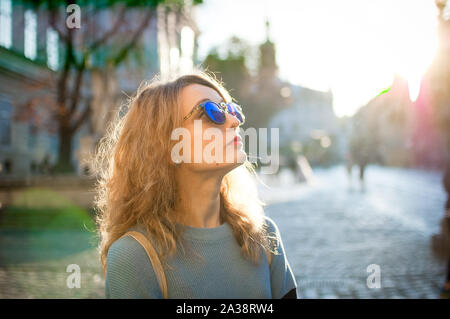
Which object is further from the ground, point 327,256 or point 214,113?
point 214,113

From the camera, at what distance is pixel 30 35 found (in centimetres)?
1853

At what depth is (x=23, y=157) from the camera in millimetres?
23938

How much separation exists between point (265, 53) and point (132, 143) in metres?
43.5

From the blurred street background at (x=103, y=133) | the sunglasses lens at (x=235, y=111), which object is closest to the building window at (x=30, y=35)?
the blurred street background at (x=103, y=133)

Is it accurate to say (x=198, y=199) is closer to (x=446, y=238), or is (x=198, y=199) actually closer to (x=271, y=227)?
(x=271, y=227)

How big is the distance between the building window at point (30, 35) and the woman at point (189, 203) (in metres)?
17.3

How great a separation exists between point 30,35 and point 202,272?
19.5 m

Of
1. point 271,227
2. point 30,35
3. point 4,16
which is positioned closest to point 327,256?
point 271,227

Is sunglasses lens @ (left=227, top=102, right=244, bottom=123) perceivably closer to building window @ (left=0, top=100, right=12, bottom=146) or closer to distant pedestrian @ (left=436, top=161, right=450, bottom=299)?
distant pedestrian @ (left=436, top=161, right=450, bottom=299)

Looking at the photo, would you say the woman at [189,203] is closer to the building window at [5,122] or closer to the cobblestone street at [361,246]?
the cobblestone street at [361,246]

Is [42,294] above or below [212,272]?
below

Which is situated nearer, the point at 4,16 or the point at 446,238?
the point at 446,238
